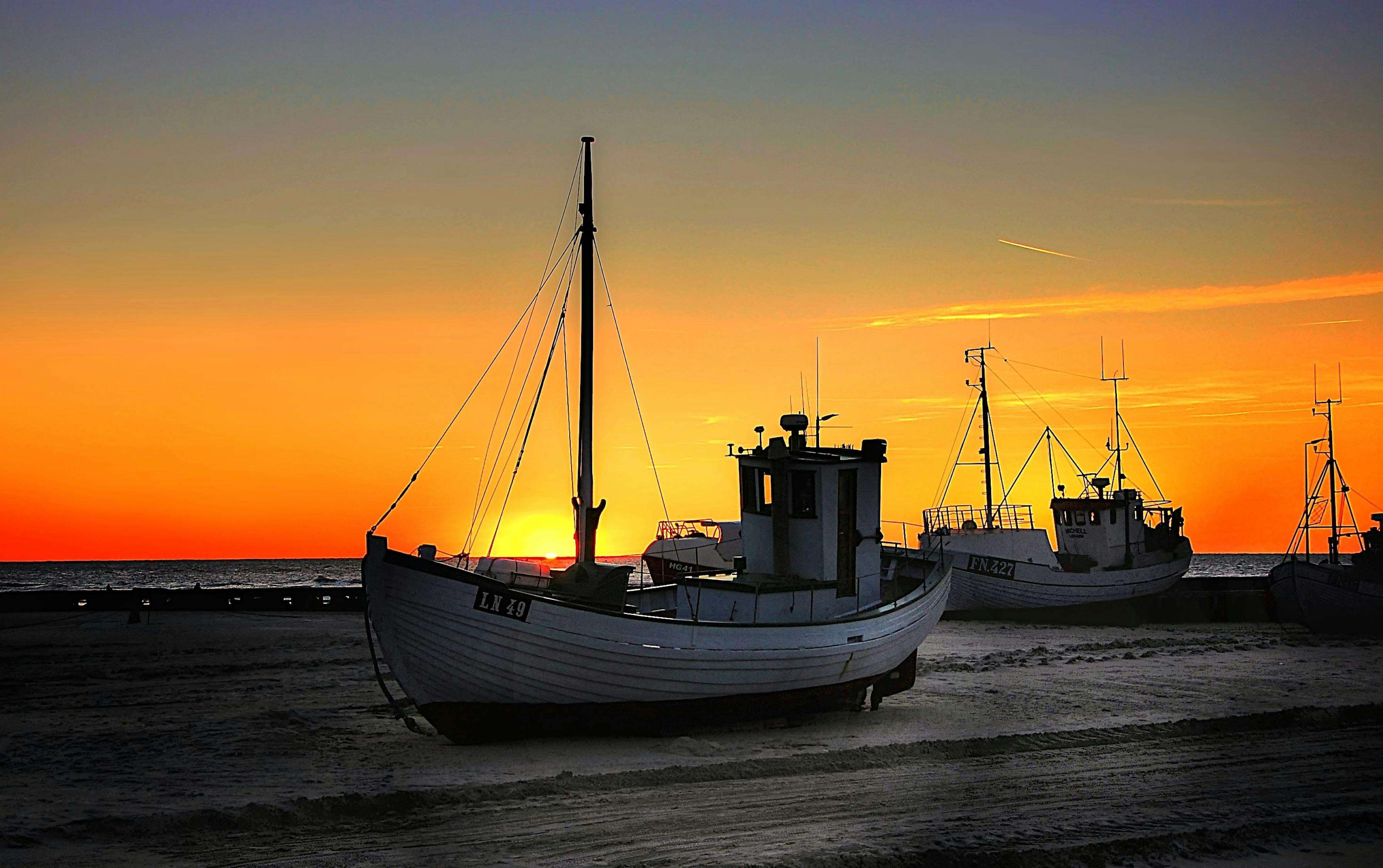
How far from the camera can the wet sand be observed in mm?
10719

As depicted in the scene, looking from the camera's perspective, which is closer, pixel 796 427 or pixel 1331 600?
pixel 796 427

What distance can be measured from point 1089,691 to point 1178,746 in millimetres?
5279

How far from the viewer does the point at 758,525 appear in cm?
1903

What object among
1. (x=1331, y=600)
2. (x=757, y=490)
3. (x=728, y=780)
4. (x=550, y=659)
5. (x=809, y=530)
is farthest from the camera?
(x=1331, y=600)

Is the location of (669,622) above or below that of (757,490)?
below

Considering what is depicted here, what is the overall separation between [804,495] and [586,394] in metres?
3.93

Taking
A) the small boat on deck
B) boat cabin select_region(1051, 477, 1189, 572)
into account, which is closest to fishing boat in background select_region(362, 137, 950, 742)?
the small boat on deck

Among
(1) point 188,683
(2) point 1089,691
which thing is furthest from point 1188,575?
(1) point 188,683

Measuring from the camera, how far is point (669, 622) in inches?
607

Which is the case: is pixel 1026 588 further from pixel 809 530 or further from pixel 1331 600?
pixel 809 530

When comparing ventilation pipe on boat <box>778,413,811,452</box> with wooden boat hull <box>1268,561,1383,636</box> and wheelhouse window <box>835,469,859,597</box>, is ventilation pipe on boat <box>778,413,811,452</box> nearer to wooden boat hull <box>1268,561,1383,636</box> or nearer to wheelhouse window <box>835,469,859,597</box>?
wheelhouse window <box>835,469,859,597</box>

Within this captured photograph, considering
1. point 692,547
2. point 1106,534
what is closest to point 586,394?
point 692,547

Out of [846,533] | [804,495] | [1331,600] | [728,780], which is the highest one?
[804,495]

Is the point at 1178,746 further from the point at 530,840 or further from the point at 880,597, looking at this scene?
the point at 530,840
